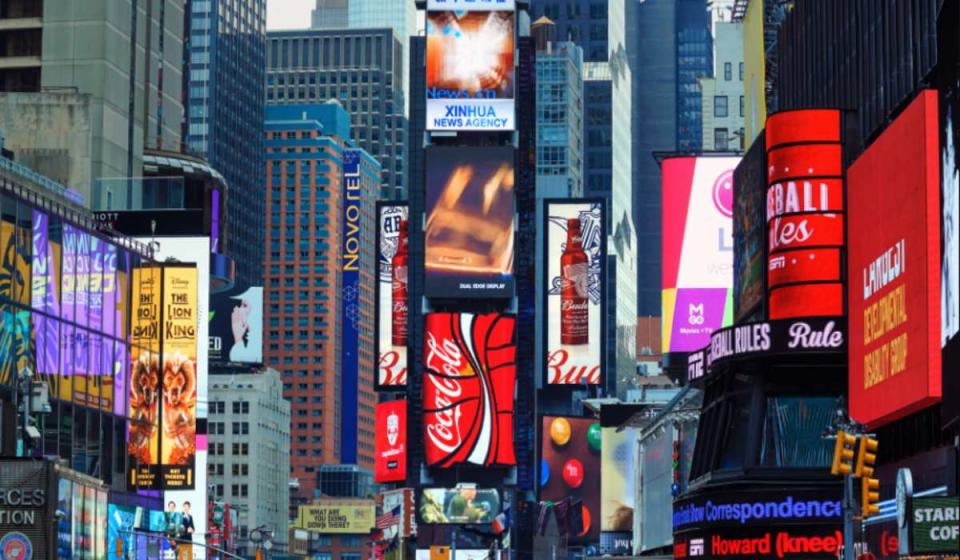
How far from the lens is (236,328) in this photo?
628 ft

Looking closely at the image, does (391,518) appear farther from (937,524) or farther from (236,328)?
(937,524)

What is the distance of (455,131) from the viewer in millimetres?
156500

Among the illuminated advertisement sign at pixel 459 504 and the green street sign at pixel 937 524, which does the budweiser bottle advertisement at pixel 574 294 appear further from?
the green street sign at pixel 937 524

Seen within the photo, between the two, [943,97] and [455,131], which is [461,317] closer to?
[455,131]

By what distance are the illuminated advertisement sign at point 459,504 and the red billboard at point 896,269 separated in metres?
103

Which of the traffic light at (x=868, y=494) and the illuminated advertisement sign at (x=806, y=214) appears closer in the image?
the traffic light at (x=868, y=494)

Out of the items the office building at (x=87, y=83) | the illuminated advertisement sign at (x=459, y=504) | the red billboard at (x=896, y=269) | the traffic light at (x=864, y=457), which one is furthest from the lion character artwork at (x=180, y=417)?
the illuminated advertisement sign at (x=459, y=504)

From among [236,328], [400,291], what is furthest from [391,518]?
[400,291]

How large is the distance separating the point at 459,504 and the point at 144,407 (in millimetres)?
78526

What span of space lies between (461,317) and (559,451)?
22.1 m

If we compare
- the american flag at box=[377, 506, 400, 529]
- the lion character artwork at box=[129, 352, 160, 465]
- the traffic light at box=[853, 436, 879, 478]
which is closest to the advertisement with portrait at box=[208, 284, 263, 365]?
the american flag at box=[377, 506, 400, 529]

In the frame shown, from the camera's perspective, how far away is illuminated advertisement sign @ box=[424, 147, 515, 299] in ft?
511

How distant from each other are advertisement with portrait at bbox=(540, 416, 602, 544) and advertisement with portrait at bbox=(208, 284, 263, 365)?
2866cm

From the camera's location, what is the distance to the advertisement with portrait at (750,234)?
65000mm
